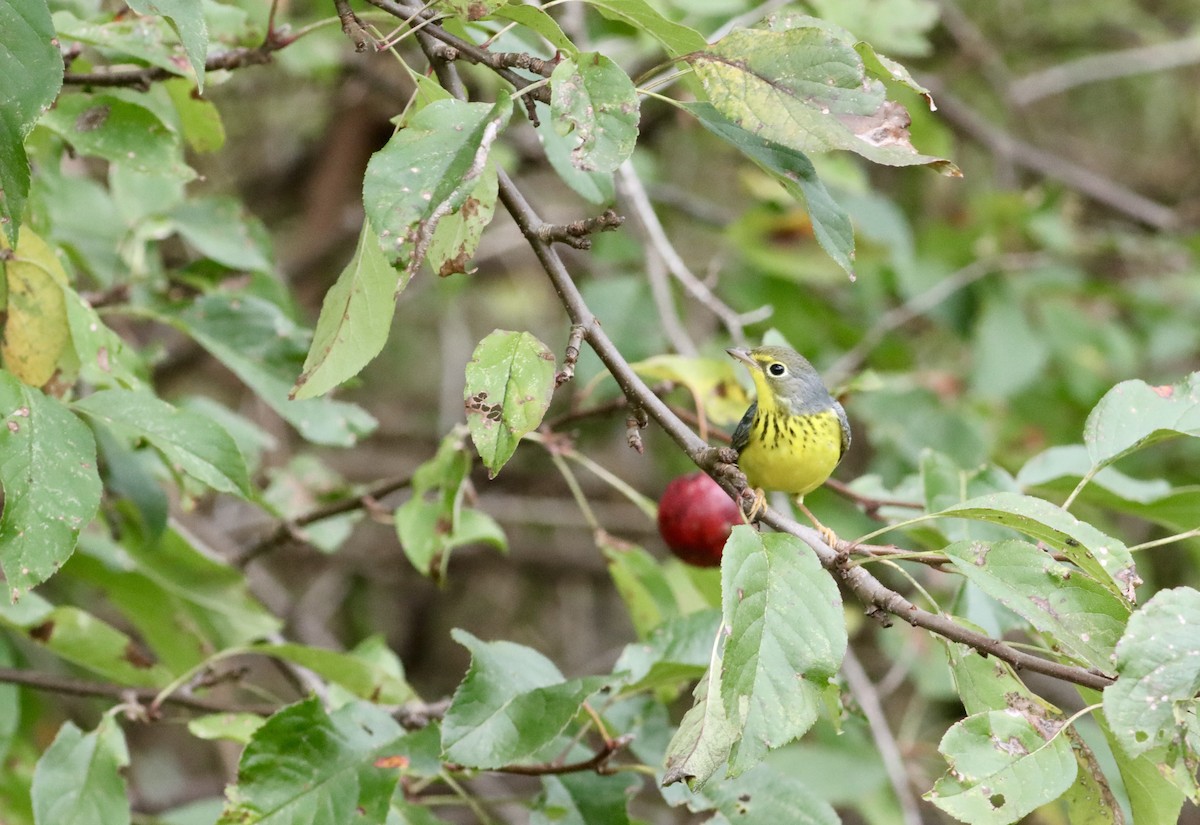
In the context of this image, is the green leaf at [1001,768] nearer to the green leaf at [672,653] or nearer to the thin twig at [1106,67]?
the green leaf at [672,653]

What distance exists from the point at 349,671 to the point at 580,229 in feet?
3.17

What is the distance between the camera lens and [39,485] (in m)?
1.32

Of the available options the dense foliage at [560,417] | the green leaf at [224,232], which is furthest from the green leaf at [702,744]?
the green leaf at [224,232]

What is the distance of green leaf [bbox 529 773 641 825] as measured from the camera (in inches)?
66.0

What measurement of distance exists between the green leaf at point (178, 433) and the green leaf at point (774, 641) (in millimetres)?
735

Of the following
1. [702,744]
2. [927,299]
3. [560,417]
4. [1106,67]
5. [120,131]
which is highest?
[120,131]

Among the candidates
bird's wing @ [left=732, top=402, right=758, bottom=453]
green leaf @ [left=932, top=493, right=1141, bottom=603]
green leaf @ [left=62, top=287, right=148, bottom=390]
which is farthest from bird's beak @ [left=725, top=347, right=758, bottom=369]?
green leaf @ [left=62, top=287, right=148, bottom=390]

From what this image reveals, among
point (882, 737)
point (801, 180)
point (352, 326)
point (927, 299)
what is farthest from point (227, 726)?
point (927, 299)

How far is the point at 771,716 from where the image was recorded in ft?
3.84

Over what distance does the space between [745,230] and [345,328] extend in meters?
2.79

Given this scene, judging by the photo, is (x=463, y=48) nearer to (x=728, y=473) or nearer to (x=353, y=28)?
(x=353, y=28)

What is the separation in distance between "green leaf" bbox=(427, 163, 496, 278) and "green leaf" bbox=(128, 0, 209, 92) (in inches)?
11.8

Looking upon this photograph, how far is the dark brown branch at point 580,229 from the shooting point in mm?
1251

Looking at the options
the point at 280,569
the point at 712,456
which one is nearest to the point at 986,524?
the point at 712,456
